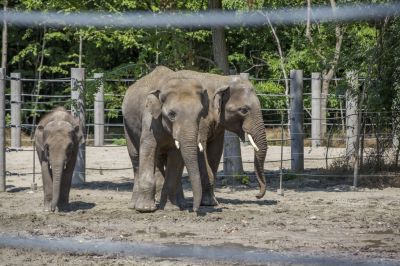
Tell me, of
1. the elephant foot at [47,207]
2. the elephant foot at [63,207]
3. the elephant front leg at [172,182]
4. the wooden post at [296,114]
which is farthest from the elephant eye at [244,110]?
the wooden post at [296,114]

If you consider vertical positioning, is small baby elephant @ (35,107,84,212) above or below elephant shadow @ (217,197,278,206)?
above

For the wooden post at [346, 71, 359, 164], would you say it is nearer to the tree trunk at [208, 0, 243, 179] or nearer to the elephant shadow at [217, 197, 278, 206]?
the tree trunk at [208, 0, 243, 179]

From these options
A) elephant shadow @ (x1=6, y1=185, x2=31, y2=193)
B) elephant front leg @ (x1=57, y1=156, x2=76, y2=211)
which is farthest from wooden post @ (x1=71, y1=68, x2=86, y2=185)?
elephant front leg @ (x1=57, y1=156, x2=76, y2=211)

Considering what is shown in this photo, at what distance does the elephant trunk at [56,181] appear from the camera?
10477 millimetres

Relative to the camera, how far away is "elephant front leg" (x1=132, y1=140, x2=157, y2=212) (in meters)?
10.5

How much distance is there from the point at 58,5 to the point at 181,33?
178 centimetres

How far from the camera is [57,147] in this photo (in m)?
10.7

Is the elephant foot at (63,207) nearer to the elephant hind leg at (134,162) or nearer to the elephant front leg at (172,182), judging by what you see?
the elephant hind leg at (134,162)

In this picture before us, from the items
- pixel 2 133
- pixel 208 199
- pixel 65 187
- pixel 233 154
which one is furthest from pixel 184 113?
pixel 233 154

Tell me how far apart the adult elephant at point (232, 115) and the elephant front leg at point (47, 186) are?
175cm

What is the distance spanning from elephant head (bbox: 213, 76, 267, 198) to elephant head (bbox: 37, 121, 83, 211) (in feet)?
5.60

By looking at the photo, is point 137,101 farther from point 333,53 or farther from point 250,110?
point 333,53

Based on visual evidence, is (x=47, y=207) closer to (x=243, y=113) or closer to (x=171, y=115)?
(x=171, y=115)

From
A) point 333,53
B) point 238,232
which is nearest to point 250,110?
point 238,232
